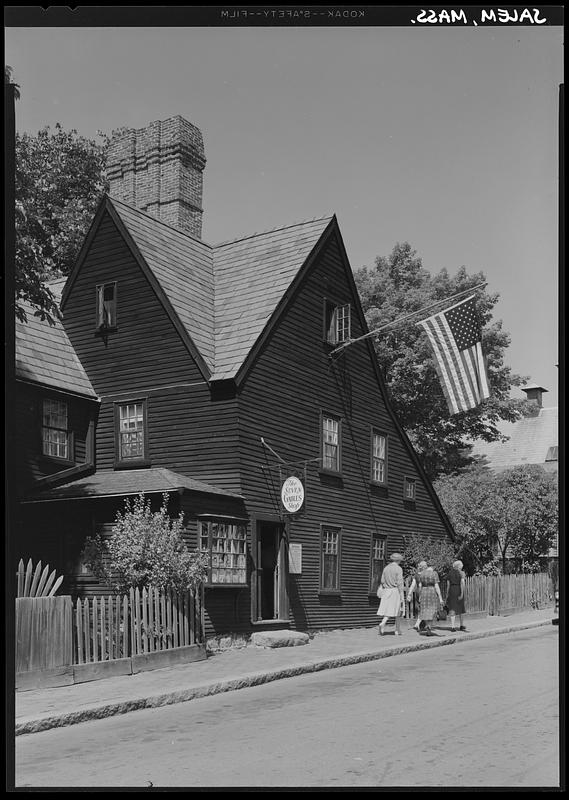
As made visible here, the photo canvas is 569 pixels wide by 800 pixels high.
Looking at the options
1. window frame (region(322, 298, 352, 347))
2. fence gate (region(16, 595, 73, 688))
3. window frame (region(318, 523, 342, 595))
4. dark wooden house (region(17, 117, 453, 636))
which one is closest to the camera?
fence gate (region(16, 595, 73, 688))

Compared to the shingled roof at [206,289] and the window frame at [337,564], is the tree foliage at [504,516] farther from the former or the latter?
the shingled roof at [206,289]

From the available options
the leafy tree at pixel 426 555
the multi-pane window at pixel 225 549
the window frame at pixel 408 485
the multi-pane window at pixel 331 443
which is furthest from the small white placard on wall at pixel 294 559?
the window frame at pixel 408 485

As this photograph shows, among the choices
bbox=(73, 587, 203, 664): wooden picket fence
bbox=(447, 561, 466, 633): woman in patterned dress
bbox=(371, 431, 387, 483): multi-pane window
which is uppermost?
bbox=(371, 431, 387, 483): multi-pane window

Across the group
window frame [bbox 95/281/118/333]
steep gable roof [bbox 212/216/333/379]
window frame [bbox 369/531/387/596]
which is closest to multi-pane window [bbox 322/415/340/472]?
window frame [bbox 369/531/387/596]

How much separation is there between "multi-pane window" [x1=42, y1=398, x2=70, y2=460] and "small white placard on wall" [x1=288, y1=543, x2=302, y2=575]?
17.4 ft

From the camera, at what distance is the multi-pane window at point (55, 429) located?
20109mm

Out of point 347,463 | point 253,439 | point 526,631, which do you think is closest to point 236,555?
point 253,439

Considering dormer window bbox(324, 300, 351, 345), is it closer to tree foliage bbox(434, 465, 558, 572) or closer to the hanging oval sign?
the hanging oval sign

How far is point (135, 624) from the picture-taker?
14.2 metres

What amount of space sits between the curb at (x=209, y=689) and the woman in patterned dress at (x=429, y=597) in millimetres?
972

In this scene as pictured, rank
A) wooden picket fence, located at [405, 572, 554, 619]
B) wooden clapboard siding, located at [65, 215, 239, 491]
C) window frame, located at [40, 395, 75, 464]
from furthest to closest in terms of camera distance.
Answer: wooden picket fence, located at [405, 572, 554, 619] → window frame, located at [40, 395, 75, 464] → wooden clapboard siding, located at [65, 215, 239, 491]

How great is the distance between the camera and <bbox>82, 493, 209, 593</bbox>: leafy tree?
1576 centimetres

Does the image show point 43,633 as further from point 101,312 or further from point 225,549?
point 101,312

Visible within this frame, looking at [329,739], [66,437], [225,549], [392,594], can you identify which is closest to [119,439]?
[66,437]
